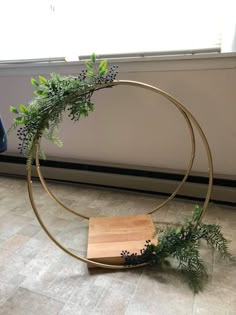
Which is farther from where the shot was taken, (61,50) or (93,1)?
(61,50)

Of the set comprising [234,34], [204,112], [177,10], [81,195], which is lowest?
[81,195]

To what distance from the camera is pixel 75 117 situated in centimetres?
109

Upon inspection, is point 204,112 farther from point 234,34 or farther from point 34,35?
point 34,35

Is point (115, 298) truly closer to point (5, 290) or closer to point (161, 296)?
point (161, 296)

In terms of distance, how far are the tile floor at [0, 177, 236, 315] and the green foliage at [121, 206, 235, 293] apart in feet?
0.13

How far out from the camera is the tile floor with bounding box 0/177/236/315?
0.97 meters

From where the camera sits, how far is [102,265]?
3.75 ft

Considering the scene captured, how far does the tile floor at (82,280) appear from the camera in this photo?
0.97m

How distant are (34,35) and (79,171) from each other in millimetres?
991

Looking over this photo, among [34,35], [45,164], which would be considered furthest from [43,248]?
[34,35]

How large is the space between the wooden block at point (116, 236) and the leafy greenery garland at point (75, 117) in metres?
0.07

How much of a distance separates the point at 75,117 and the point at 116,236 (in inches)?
24.6

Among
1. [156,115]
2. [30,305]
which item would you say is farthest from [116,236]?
[156,115]

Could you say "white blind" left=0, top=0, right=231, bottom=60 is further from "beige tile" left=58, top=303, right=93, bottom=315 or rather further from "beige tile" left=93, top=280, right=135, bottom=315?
"beige tile" left=58, top=303, right=93, bottom=315
